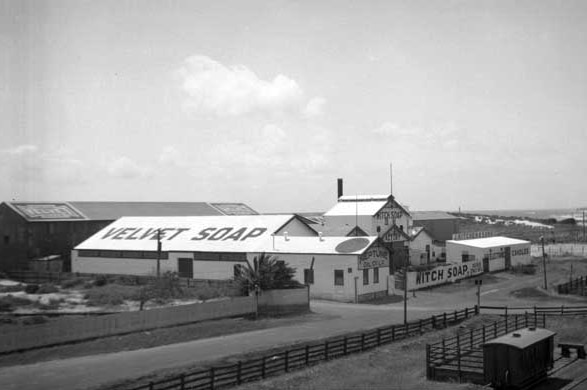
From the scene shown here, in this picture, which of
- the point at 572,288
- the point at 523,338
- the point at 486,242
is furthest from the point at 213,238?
the point at 523,338

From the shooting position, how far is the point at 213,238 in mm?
69562

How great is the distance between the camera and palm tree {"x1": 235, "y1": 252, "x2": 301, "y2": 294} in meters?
49.3

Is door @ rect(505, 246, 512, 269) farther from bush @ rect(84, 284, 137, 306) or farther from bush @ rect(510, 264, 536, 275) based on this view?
bush @ rect(84, 284, 137, 306)

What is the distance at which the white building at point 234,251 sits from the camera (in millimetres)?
56969

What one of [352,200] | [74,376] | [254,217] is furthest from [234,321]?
[352,200]

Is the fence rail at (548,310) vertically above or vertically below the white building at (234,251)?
below

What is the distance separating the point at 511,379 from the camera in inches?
1040

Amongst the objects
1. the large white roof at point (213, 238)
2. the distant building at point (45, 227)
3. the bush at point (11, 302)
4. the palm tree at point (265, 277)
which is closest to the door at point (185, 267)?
the large white roof at point (213, 238)

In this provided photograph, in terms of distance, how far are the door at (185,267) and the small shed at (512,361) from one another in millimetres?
44453

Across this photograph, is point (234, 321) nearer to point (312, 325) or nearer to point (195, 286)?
point (312, 325)

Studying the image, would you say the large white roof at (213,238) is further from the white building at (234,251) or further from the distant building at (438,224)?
the distant building at (438,224)

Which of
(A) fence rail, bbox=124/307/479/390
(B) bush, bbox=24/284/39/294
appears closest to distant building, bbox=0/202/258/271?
(B) bush, bbox=24/284/39/294

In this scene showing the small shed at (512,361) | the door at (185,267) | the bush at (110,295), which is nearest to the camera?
the small shed at (512,361)

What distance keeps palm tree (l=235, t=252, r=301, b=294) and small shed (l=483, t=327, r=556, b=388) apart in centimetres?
2414
